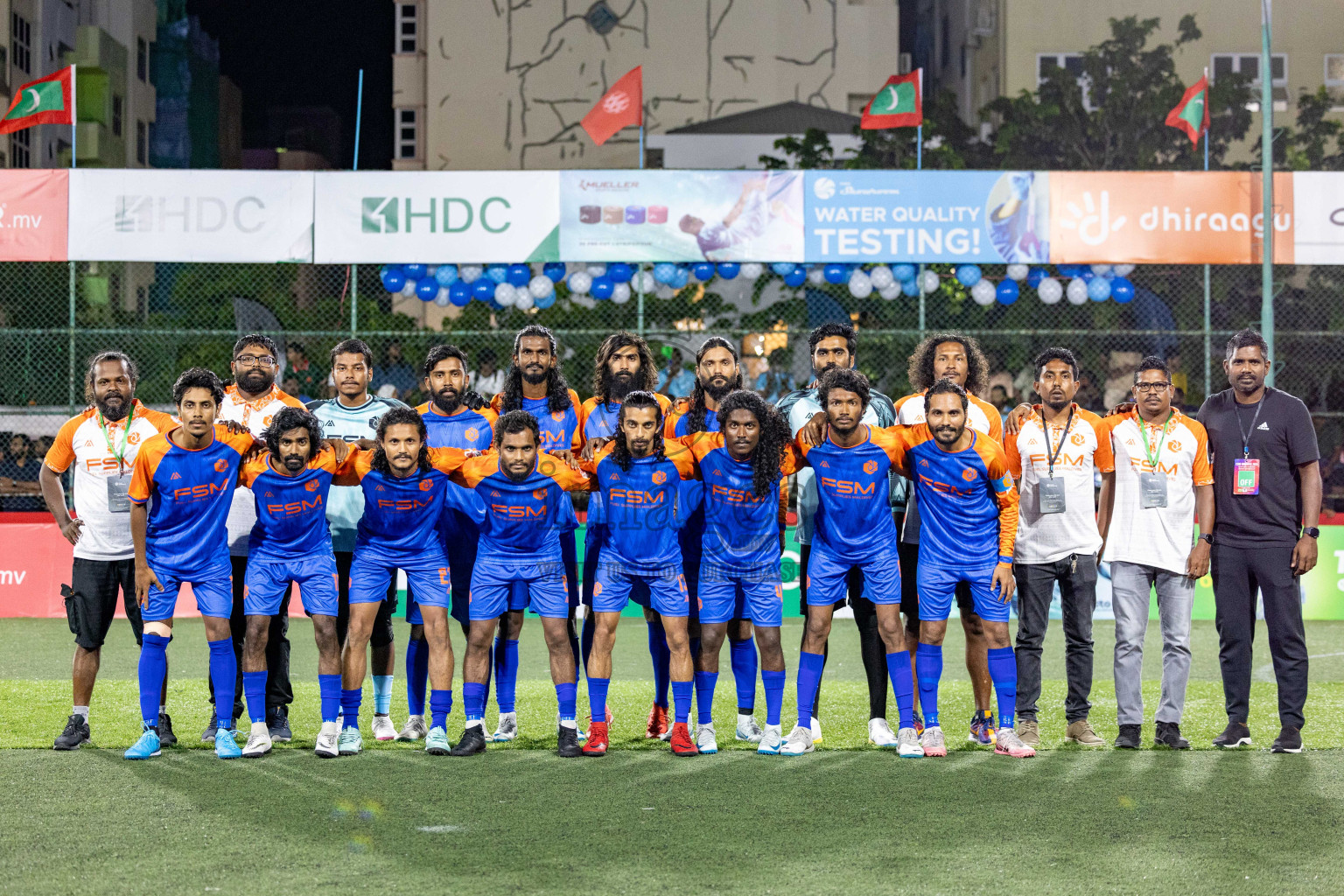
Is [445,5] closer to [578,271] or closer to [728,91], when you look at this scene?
[728,91]

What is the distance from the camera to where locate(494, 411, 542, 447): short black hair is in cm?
626

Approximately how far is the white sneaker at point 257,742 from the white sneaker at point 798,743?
7.44 feet

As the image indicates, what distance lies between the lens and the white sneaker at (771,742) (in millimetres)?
6340

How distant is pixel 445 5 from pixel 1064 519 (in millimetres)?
24855

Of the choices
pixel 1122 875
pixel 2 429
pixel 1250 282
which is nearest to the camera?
pixel 1122 875

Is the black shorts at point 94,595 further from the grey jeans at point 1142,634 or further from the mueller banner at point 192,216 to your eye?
the mueller banner at point 192,216

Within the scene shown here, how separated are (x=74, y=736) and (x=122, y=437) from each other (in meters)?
1.40

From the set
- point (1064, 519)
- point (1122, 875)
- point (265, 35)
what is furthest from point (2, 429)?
point (265, 35)

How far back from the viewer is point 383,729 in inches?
263

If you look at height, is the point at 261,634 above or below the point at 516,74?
below

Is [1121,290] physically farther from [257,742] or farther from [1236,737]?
[257,742]

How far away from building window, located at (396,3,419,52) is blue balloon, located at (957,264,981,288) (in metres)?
18.7

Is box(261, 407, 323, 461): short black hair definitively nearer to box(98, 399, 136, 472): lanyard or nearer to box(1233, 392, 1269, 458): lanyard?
box(98, 399, 136, 472): lanyard

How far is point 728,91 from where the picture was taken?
2955cm
